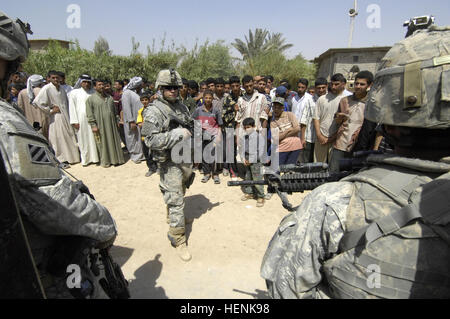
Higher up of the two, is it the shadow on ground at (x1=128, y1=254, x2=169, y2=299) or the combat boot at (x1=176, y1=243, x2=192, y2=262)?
the combat boot at (x1=176, y1=243, x2=192, y2=262)

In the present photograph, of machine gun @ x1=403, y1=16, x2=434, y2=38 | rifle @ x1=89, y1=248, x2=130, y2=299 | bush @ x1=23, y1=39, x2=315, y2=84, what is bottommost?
rifle @ x1=89, y1=248, x2=130, y2=299

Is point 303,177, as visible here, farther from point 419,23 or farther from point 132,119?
point 132,119

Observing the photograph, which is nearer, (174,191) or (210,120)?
(174,191)

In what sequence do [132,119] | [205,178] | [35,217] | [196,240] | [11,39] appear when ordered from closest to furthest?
[35,217], [11,39], [196,240], [205,178], [132,119]

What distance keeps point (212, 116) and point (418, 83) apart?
13.7ft

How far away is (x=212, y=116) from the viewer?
4980 mm

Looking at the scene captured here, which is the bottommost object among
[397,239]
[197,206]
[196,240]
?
[196,240]

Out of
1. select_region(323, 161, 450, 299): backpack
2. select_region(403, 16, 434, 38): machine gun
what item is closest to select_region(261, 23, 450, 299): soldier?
select_region(323, 161, 450, 299): backpack

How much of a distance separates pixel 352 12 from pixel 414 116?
1139 centimetres

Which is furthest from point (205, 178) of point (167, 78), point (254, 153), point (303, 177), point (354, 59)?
point (354, 59)

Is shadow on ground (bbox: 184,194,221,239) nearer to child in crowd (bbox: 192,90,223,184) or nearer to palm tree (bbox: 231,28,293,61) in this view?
child in crowd (bbox: 192,90,223,184)

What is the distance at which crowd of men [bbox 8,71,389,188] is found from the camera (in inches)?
165

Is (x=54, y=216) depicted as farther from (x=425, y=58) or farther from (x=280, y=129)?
(x=280, y=129)
